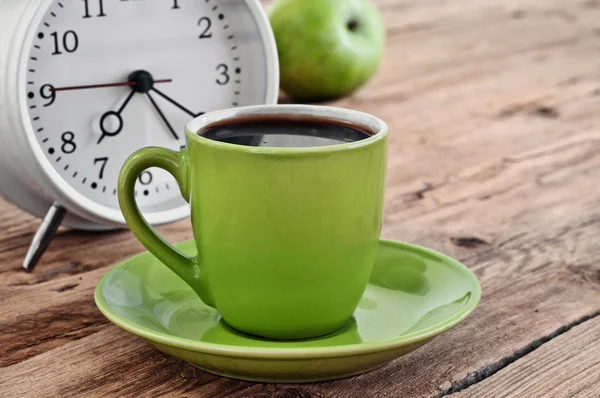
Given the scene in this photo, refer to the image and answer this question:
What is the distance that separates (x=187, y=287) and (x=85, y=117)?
26cm

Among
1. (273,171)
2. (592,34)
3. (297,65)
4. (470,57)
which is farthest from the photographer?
(592,34)

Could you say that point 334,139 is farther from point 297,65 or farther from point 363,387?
point 297,65

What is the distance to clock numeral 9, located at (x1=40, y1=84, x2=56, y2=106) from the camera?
907 millimetres

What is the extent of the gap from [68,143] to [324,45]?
2.20 feet

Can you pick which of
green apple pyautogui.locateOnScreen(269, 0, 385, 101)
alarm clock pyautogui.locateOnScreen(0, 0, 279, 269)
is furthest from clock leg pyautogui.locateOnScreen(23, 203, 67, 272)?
green apple pyautogui.locateOnScreen(269, 0, 385, 101)

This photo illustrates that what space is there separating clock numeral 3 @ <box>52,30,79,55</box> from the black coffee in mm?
268

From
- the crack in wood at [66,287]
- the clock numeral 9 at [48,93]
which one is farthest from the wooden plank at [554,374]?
the clock numeral 9 at [48,93]

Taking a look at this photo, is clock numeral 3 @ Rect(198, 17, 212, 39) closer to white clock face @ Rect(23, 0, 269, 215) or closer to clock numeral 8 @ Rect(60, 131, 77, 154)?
white clock face @ Rect(23, 0, 269, 215)

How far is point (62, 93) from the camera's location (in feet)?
3.04

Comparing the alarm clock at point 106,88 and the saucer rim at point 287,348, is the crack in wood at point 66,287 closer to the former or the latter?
the alarm clock at point 106,88

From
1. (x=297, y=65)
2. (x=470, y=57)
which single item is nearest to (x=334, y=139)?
(x=297, y=65)

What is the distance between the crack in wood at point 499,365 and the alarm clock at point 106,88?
0.41m

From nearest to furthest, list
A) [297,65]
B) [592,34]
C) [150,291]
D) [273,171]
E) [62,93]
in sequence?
[273,171]
[150,291]
[62,93]
[297,65]
[592,34]

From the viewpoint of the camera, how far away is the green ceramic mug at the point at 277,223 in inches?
26.2
